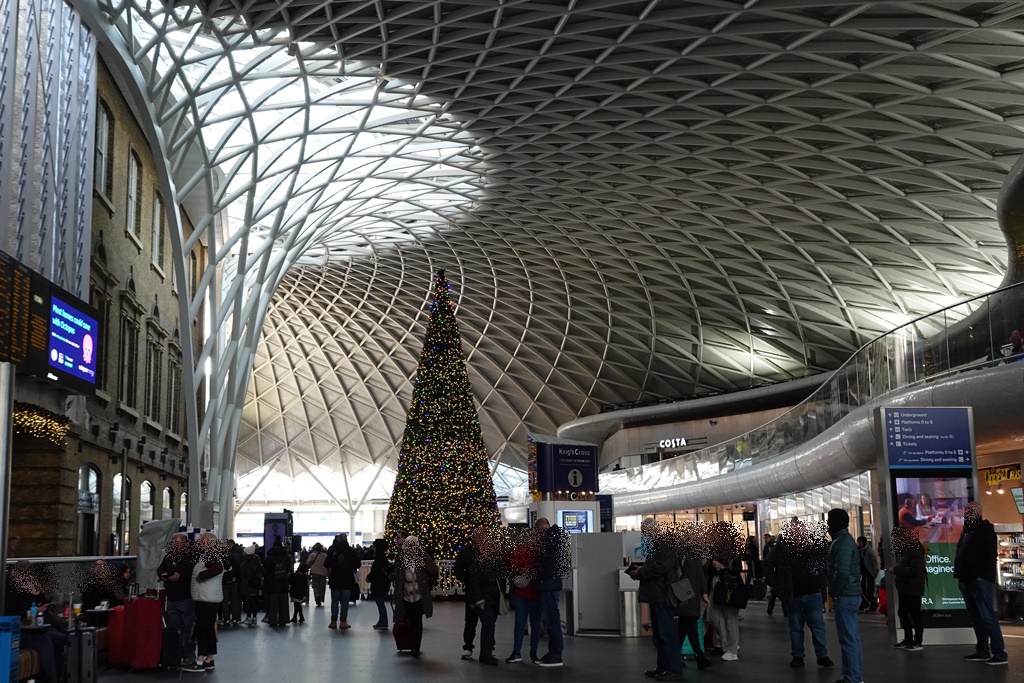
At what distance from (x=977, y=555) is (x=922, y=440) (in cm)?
334

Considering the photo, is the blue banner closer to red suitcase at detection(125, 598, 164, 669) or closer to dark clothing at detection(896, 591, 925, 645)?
dark clothing at detection(896, 591, 925, 645)

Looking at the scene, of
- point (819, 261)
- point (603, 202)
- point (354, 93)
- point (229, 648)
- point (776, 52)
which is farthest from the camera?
point (819, 261)

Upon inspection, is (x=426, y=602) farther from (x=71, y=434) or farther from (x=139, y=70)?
(x=139, y=70)

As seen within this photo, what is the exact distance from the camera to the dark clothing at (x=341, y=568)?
22.3 m

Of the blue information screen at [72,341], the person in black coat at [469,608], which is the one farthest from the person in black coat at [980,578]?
the blue information screen at [72,341]

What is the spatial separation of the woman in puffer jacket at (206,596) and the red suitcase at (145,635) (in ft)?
1.86

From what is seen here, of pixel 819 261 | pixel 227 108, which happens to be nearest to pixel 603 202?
pixel 819 261

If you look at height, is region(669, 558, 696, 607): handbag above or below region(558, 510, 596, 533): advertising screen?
below

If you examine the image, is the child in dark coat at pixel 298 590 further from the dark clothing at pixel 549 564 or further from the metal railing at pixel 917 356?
the metal railing at pixel 917 356

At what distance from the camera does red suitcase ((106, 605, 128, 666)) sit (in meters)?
14.9

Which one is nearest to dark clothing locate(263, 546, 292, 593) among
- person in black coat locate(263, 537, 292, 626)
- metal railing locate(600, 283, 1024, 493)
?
person in black coat locate(263, 537, 292, 626)

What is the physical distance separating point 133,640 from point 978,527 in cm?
1220

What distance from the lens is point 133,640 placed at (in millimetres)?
14742

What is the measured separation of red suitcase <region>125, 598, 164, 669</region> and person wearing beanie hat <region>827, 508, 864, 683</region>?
31.2 ft
